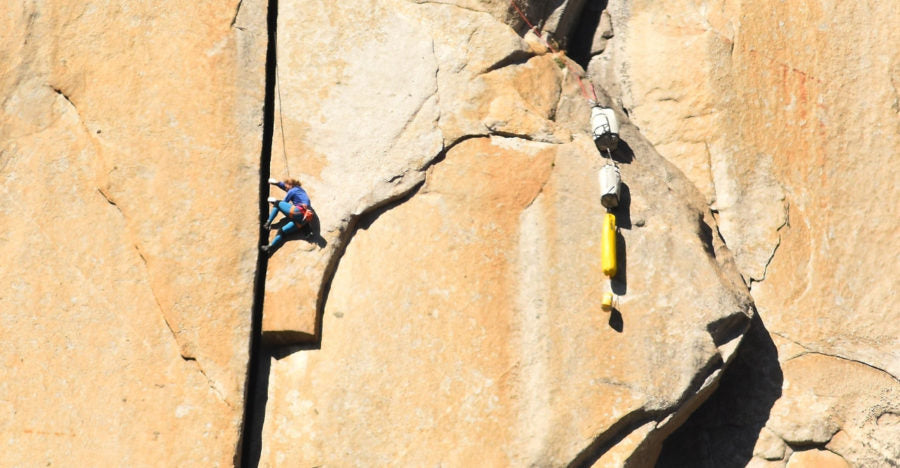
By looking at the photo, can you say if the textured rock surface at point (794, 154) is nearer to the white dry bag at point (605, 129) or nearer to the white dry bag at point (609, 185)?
the white dry bag at point (605, 129)

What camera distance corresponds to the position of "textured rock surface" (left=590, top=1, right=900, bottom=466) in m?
8.23

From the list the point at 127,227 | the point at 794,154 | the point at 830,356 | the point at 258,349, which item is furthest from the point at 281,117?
the point at 830,356

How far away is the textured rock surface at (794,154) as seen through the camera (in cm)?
823

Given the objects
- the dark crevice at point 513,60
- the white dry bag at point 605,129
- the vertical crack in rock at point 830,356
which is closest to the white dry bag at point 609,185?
the white dry bag at point 605,129

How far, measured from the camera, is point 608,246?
7594mm

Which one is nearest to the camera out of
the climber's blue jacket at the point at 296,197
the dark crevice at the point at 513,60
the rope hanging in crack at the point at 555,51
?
the climber's blue jacket at the point at 296,197

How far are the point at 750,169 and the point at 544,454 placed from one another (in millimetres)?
3052

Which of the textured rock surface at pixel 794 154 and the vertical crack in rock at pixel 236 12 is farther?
the vertical crack in rock at pixel 236 12

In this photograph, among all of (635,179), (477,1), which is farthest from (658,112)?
(477,1)

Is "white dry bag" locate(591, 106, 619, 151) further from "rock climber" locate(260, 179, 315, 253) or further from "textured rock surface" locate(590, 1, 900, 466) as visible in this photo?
"rock climber" locate(260, 179, 315, 253)

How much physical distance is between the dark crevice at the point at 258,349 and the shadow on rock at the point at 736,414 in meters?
3.10

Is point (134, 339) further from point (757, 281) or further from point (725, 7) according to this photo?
point (725, 7)

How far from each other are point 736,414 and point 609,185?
210 cm

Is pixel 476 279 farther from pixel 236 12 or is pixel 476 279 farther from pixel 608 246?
pixel 236 12
